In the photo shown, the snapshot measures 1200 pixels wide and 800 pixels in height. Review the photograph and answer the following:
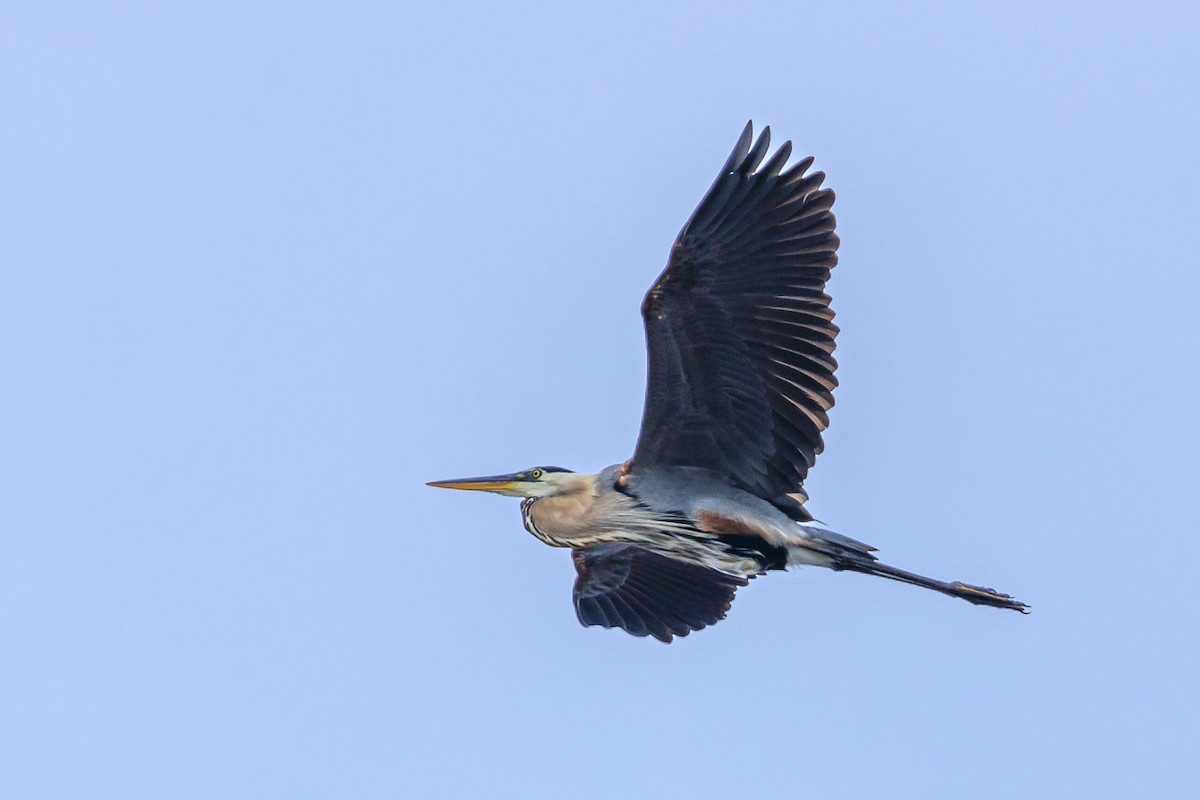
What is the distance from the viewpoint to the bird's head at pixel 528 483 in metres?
10.6

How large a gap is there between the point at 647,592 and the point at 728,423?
3.55ft

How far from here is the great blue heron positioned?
9.34m

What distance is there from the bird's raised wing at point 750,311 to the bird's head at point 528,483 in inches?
42.8

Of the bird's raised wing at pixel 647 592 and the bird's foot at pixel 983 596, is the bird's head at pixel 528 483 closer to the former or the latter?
the bird's raised wing at pixel 647 592

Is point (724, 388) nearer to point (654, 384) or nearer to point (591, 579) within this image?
point (654, 384)

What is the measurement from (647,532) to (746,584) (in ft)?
2.00

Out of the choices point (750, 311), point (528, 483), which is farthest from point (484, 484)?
point (750, 311)

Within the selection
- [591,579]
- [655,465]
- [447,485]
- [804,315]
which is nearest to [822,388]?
[804,315]

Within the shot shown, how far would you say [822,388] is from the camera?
9508 mm

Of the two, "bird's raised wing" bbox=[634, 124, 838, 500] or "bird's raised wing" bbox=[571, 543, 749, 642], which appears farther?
"bird's raised wing" bbox=[571, 543, 749, 642]

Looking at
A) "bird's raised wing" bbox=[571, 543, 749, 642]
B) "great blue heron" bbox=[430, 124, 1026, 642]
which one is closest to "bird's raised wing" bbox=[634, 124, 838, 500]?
"great blue heron" bbox=[430, 124, 1026, 642]

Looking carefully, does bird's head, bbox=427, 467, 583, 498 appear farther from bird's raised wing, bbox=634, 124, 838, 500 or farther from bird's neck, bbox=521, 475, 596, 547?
bird's raised wing, bbox=634, 124, 838, 500

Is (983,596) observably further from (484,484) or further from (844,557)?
(484,484)

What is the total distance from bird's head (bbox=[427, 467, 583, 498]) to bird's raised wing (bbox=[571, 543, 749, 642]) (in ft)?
1.57
